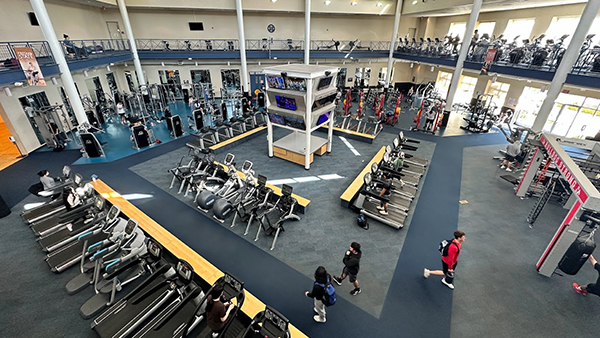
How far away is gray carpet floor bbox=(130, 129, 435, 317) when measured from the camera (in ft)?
19.2

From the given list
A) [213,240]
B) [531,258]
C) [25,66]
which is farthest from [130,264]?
[531,258]

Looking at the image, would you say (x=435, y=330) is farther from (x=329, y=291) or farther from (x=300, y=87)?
(x=300, y=87)

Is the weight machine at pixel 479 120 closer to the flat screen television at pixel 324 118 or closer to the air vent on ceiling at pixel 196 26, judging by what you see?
the flat screen television at pixel 324 118

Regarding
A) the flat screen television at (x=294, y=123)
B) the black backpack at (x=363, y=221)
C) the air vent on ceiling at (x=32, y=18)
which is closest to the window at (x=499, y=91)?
the flat screen television at (x=294, y=123)

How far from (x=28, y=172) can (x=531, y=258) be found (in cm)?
1795

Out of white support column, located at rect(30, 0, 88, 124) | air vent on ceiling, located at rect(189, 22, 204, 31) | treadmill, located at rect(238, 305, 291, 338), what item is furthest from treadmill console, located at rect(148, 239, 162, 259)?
air vent on ceiling, located at rect(189, 22, 204, 31)

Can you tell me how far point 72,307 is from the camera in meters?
5.06

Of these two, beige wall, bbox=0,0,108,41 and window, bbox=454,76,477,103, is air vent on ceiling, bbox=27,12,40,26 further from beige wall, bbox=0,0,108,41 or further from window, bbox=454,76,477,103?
window, bbox=454,76,477,103

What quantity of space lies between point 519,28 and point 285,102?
58.7ft

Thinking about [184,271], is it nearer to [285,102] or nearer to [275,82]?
[285,102]

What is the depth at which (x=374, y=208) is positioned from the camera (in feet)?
25.9

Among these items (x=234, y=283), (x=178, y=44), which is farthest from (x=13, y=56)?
(x=234, y=283)

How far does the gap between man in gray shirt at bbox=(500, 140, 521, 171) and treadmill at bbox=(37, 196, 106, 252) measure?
1552 cm

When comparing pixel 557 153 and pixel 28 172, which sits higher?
pixel 557 153
